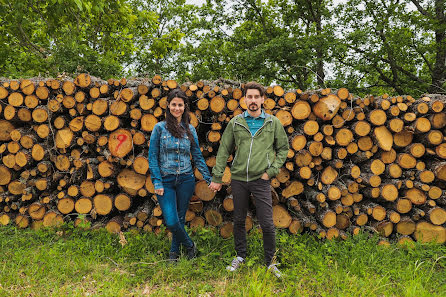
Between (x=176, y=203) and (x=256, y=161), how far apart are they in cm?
100

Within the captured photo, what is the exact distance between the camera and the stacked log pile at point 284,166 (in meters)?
3.51

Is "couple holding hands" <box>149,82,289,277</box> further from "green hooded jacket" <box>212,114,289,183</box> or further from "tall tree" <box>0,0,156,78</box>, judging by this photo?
"tall tree" <box>0,0,156,78</box>

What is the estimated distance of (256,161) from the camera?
2.71 meters

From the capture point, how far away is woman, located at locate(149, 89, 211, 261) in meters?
2.78

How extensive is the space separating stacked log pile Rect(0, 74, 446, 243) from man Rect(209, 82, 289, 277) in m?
0.64

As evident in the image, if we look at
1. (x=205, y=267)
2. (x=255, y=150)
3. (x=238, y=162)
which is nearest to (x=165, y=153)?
(x=238, y=162)

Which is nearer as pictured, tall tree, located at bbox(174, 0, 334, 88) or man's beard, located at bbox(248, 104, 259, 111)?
man's beard, located at bbox(248, 104, 259, 111)

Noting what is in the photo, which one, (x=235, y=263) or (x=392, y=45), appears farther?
(x=392, y=45)

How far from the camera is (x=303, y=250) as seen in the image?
3107mm

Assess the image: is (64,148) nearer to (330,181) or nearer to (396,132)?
(330,181)

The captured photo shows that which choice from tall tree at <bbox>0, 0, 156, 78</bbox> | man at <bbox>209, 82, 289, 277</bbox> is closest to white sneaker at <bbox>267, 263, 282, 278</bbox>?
man at <bbox>209, 82, 289, 277</bbox>

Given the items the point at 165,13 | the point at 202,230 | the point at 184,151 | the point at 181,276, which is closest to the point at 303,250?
the point at 202,230

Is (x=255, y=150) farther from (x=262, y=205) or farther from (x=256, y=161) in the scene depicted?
(x=262, y=205)

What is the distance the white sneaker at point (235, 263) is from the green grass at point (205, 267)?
6cm
